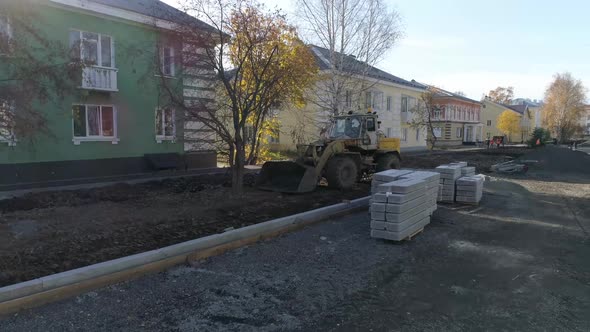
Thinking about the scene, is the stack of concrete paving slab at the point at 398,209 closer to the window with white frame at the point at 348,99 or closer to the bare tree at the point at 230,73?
the bare tree at the point at 230,73

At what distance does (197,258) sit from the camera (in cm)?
574

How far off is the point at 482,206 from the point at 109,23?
46.0ft

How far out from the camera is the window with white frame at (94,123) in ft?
47.8

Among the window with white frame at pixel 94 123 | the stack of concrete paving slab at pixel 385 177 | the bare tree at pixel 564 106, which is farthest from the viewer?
the bare tree at pixel 564 106

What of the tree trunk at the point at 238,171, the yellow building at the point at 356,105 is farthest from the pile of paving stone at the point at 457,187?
the tree trunk at the point at 238,171

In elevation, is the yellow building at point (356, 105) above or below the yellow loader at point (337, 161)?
above

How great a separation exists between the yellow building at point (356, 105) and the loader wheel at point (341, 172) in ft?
6.78

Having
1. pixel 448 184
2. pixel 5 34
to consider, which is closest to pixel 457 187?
pixel 448 184

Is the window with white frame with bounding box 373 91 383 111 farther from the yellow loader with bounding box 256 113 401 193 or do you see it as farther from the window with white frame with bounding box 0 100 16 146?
the window with white frame with bounding box 0 100 16 146

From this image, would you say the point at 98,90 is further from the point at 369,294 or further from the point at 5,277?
the point at 369,294

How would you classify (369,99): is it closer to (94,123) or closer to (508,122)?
(94,123)

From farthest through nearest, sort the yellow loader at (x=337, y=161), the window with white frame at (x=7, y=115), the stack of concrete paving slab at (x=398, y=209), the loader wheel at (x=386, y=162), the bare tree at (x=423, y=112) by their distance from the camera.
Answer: the bare tree at (x=423, y=112), the loader wheel at (x=386, y=162), the yellow loader at (x=337, y=161), the window with white frame at (x=7, y=115), the stack of concrete paving slab at (x=398, y=209)

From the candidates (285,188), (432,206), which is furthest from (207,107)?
(432,206)

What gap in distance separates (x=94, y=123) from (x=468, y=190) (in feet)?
43.2
